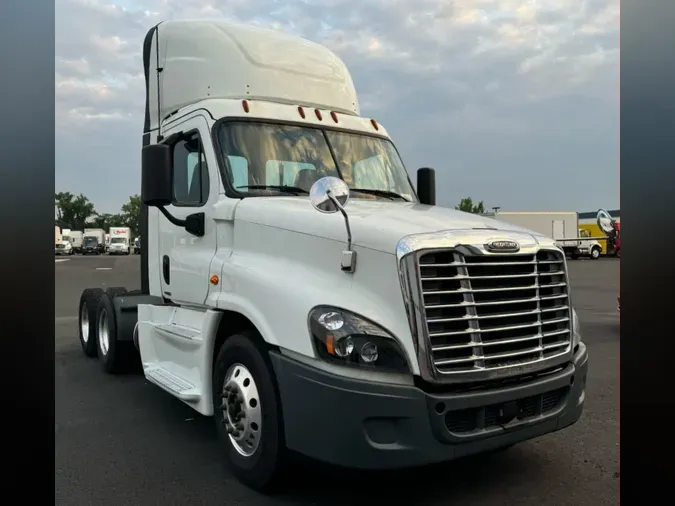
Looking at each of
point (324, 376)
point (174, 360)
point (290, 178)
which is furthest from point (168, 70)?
point (324, 376)

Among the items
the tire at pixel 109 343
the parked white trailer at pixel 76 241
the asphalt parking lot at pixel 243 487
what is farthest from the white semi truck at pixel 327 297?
the parked white trailer at pixel 76 241

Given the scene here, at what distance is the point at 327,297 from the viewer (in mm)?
3357

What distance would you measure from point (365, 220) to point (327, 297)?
0.60 metres

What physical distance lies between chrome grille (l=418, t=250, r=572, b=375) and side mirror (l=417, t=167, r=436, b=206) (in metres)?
2.12

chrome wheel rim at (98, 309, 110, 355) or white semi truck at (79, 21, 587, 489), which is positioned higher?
white semi truck at (79, 21, 587, 489)

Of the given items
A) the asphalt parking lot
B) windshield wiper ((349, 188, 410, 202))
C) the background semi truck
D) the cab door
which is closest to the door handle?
the cab door

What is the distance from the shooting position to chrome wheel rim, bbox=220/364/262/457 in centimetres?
372

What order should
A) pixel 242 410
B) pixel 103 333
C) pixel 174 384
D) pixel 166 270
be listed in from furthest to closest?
pixel 103 333 < pixel 166 270 < pixel 174 384 < pixel 242 410

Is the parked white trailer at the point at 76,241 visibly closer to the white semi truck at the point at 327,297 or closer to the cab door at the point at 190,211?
the cab door at the point at 190,211

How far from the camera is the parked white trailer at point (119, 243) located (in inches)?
2443

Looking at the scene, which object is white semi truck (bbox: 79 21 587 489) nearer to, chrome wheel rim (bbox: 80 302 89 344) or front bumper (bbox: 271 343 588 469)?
front bumper (bbox: 271 343 588 469)

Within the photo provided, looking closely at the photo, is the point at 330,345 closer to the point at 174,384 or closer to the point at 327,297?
the point at 327,297

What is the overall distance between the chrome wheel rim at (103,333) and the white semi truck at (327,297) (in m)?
2.09

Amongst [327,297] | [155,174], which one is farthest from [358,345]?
[155,174]
